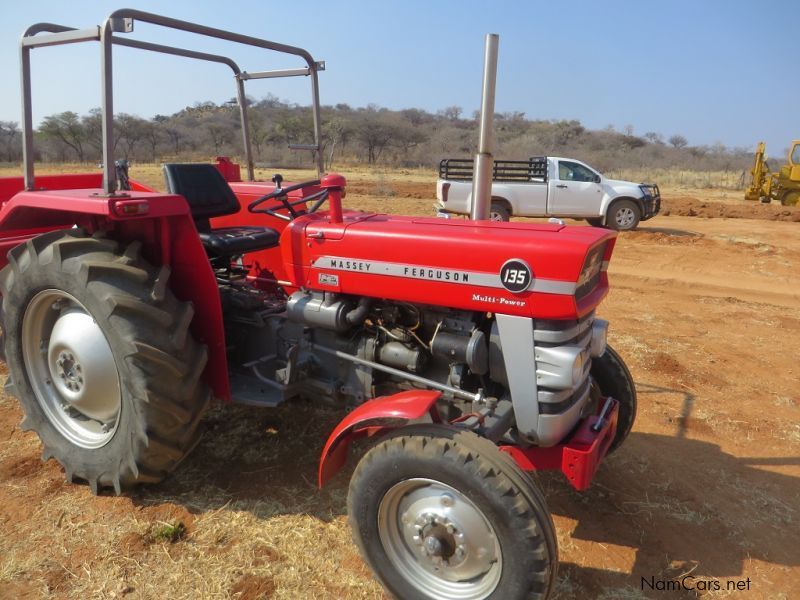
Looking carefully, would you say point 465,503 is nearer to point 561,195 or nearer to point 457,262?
point 457,262

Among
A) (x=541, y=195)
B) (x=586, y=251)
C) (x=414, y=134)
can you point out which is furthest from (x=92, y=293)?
(x=414, y=134)

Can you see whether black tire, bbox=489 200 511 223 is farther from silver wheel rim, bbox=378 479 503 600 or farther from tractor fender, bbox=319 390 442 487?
silver wheel rim, bbox=378 479 503 600

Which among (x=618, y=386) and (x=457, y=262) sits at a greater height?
(x=457, y=262)

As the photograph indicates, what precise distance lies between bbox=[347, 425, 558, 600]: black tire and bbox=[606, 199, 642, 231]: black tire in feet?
36.2

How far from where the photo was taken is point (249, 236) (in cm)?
356

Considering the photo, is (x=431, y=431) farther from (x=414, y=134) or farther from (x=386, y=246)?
(x=414, y=134)

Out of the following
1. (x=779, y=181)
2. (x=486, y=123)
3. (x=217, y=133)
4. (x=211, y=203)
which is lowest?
(x=211, y=203)

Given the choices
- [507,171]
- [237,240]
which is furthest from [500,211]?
[237,240]

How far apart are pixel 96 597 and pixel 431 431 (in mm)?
1518

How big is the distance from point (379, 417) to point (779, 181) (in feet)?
62.3

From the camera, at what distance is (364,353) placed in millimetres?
2807

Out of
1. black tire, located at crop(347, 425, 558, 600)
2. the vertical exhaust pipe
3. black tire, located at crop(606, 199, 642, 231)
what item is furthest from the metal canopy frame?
black tire, located at crop(606, 199, 642, 231)

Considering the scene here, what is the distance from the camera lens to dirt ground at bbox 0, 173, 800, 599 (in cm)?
242

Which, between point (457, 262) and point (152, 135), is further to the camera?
point (152, 135)
